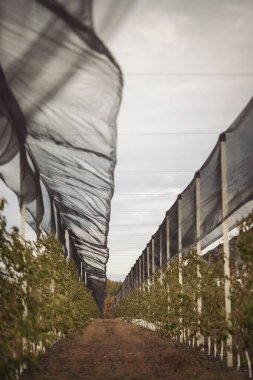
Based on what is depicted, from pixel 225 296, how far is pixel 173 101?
295 centimetres

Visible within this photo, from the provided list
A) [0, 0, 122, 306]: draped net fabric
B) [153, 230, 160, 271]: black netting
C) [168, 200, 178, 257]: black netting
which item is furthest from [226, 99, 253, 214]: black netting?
[153, 230, 160, 271]: black netting

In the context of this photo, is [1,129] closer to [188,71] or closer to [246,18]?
[188,71]

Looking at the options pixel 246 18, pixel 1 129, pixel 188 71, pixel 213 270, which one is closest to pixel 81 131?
pixel 1 129

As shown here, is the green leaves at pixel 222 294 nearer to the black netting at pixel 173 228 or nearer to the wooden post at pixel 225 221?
the wooden post at pixel 225 221

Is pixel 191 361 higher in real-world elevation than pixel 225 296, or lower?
lower

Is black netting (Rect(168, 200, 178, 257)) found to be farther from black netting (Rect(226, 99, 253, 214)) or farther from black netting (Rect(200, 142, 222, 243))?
black netting (Rect(226, 99, 253, 214))

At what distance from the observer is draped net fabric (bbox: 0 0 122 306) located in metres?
3.84

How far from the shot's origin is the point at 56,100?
494 centimetres

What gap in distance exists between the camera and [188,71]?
6.00m

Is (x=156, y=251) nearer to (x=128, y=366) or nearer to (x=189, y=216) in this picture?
(x=189, y=216)

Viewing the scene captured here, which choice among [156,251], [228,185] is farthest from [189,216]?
[156,251]

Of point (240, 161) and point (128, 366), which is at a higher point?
point (240, 161)

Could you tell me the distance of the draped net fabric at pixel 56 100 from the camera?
384cm

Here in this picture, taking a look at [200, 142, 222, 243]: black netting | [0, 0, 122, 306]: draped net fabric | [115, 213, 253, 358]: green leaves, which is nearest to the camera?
[0, 0, 122, 306]: draped net fabric
